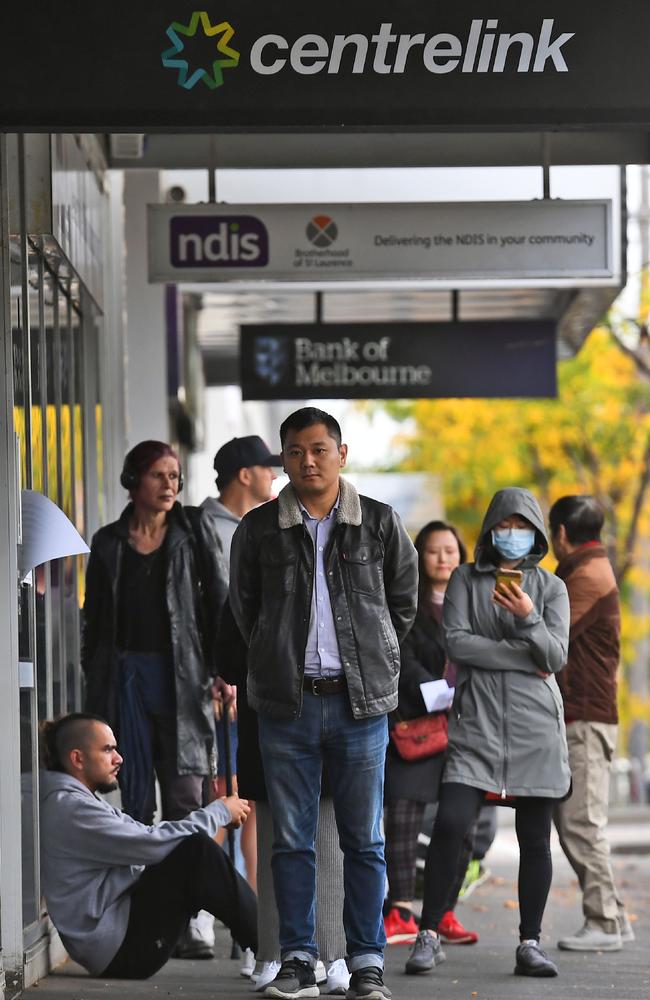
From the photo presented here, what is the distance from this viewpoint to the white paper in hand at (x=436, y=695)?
865 centimetres

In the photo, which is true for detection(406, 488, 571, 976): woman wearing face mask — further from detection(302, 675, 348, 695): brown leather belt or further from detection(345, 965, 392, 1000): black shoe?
detection(302, 675, 348, 695): brown leather belt

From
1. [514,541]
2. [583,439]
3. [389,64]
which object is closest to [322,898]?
[514,541]

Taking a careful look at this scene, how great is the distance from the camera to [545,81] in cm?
552

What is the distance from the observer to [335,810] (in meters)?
6.39

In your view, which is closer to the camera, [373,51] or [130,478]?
[373,51]

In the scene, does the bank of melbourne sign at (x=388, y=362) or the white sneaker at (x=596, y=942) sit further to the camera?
the bank of melbourne sign at (x=388, y=362)

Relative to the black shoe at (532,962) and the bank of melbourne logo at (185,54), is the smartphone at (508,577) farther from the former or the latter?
the bank of melbourne logo at (185,54)

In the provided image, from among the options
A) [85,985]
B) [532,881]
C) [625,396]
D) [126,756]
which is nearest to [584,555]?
[532,881]

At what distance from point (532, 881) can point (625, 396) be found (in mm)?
21020

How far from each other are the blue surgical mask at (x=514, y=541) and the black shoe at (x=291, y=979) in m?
1.99

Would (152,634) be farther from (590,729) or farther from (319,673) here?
(590,729)

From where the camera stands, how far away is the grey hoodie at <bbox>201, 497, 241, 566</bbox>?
8.04m

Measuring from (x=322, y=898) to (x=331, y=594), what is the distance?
129cm

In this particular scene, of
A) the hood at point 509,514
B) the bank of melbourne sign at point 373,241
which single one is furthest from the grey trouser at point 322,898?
the bank of melbourne sign at point 373,241
